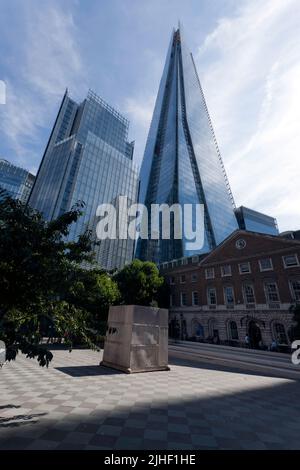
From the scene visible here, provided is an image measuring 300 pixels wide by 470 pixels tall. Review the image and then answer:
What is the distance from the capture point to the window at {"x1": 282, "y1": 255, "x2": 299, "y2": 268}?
26484 millimetres

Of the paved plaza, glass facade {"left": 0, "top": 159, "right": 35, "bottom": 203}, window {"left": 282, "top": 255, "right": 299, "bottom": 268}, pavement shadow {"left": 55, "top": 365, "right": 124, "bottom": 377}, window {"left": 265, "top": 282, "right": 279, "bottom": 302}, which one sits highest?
glass facade {"left": 0, "top": 159, "right": 35, "bottom": 203}

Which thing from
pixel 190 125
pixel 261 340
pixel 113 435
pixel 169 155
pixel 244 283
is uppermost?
pixel 190 125

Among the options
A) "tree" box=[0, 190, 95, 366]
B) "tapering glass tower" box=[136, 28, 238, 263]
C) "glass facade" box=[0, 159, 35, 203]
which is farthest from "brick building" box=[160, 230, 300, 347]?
"glass facade" box=[0, 159, 35, 203]

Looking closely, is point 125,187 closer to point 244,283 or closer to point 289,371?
point 244,283

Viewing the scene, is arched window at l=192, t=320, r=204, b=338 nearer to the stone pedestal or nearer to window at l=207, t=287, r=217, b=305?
window at l=207, t=287, r=217, b=305

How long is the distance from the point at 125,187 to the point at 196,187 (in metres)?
31.4

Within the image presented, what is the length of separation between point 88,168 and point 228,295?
72.1 meters

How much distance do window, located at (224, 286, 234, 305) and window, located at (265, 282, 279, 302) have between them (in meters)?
4.66

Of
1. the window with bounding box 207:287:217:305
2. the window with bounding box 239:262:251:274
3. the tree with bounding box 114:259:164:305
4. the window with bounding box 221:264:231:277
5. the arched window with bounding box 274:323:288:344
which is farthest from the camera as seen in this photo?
the tree with bounding box 114:259:164:305

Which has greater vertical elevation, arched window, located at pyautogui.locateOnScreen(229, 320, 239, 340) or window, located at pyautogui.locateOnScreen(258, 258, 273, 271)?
window, located at pyautogui.locateOnScreen(258, 258, 273, 271)

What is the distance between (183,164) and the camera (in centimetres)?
9188

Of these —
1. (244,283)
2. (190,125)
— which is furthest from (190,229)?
(244,283)

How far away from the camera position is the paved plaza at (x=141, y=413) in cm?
448

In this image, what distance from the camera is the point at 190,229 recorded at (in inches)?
3492
